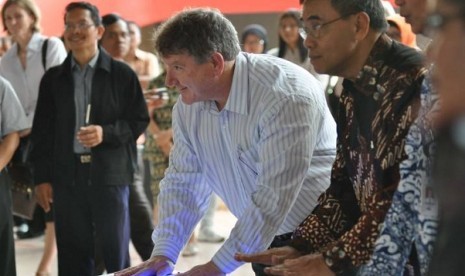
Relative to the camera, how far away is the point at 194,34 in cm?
259

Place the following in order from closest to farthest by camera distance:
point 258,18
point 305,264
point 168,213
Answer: point 305,264, point 168,213, point 258,18

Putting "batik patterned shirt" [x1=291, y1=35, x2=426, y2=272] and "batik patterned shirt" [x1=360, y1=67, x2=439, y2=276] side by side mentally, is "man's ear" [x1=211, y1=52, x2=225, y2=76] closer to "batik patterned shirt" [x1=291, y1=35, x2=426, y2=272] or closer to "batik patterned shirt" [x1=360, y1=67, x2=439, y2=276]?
"batik patterned shirt" [x1=291, y1=35, x2=426, y2=272]

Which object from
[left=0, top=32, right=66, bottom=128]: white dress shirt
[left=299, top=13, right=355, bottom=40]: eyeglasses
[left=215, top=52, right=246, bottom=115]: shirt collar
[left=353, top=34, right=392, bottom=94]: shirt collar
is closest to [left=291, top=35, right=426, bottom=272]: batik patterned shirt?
[left=353, top=34, right=392, bottom=94]: shirt collar

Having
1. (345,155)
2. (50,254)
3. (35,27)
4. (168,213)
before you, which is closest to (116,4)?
(35,27)

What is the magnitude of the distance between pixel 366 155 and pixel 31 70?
12.1 feet

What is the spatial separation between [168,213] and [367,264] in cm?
96

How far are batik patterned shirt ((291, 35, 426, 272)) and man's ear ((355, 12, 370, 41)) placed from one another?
0.16ft

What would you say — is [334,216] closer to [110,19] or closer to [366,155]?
[366,155]

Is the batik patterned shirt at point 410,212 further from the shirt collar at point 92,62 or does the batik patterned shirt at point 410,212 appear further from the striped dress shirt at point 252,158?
the shirt collar at point 92,62

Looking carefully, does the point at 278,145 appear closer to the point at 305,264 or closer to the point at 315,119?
the point at 315,119

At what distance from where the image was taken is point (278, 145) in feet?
8.36

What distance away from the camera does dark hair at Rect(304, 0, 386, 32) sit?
7.55 ft

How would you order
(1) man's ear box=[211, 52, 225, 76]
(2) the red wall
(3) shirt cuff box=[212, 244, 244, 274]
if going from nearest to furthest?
(3) shirt cuff box=[212, 244, 244, 274] → (1) man's ear box=[211, 52, 225, 76] → (2) the red wall

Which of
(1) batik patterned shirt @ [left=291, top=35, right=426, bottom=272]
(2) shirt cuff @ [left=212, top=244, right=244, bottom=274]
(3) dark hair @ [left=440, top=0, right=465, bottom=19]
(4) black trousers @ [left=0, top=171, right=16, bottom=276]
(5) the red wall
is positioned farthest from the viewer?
(5) the red wall
